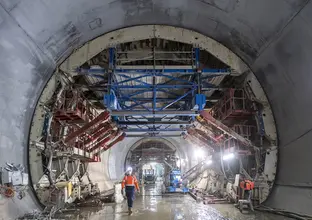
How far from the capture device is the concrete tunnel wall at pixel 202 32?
22.3 feet

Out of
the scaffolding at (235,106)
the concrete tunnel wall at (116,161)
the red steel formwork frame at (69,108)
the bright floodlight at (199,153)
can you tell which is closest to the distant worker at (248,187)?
the scaffolding at (235,106)

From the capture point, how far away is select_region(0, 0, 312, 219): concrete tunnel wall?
6793mm

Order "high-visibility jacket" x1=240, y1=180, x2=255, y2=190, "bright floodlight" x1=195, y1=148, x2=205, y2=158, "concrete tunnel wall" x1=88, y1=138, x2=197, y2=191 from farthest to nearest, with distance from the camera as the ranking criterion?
1. "bright floodlight" x1=195, y1=148, x2=205, y2=158
2. "concrete tunnel wall" x1=88, y1=138, x2=197, y2=191
3. "high-visibility jacket" x1=240, y1=180, x2=255, y2=190

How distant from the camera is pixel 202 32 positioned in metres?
9.36

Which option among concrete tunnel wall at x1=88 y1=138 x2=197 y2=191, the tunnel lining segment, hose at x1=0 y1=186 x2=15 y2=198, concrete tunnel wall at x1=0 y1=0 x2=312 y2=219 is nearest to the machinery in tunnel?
the tunnel lining segment

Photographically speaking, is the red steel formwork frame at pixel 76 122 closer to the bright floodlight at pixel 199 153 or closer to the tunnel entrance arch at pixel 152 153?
the bright floodlight at pixel 199 153

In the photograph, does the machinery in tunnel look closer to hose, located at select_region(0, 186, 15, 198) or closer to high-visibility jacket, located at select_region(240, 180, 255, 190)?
high-visibility jacket, located at select_region(240, 180, 255, 190)

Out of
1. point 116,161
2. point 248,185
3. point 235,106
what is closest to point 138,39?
point 235,106

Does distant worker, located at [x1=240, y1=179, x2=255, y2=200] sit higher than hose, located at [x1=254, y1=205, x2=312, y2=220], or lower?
higher

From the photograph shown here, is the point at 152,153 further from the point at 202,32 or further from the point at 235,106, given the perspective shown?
the point at 202,32

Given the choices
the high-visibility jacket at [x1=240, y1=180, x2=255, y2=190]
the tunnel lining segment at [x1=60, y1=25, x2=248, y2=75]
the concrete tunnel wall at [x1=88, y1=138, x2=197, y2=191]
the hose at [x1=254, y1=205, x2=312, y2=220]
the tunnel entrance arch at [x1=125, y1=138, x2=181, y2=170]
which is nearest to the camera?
the hose at [x1=254, y1=205, x2=312, y2=220]

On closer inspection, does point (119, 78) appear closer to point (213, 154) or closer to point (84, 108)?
point (84, 108)

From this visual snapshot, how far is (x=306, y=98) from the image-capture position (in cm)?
729

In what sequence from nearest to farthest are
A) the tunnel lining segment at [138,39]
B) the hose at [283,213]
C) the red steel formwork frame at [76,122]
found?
the hose at [283,213] → the tunnel lining segment at [138,39] → the red steel formwork frame at [76,122]
